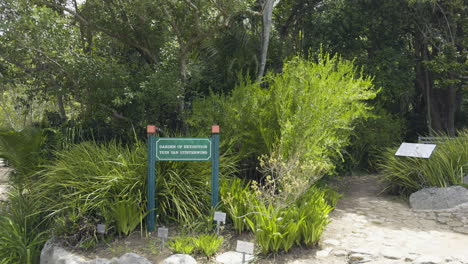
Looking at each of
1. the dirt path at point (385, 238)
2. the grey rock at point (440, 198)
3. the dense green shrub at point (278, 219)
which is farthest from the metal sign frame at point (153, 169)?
the grey rock at point (440, 198)

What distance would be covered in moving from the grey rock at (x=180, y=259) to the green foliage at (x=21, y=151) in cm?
370

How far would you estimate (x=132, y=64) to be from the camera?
8.23m

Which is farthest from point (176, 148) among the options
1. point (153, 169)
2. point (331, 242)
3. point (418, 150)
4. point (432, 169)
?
point (432, 169)

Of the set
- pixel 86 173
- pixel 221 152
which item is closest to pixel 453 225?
pixel 221 152

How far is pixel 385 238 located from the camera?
16.4 feet

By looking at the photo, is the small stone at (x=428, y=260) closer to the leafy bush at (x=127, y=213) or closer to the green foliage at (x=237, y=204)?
the green foliage at (x=237, y=204)

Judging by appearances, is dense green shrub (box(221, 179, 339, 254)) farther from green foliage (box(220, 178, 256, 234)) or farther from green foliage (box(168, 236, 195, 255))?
green foliage (box(168, 236, 195, 255))

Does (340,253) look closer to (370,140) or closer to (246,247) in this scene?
(246,247)

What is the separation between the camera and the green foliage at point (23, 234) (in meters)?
5.21

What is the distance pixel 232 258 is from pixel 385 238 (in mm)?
2098

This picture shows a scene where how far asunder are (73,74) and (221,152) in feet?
9.94

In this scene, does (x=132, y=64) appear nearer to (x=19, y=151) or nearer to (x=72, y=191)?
(x=19, y=151)

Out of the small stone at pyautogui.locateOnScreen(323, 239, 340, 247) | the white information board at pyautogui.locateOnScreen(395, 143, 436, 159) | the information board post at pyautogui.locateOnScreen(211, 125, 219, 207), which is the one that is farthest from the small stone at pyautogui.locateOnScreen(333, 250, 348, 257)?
the white information board at pyautogui.locateOnScreen(395, 143, 436, 159)

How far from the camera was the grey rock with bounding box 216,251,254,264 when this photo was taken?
4.23 metres
